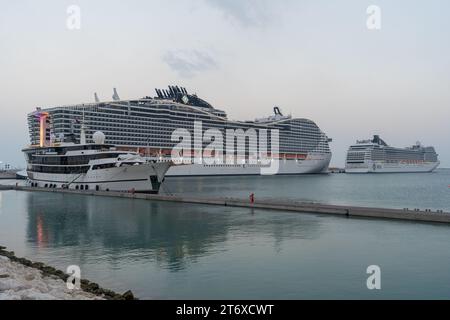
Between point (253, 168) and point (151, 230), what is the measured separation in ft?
279

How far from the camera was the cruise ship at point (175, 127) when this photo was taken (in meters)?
80.0

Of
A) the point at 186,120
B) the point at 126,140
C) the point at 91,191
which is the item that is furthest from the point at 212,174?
the point at 91,191

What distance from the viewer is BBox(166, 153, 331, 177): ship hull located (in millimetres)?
93750

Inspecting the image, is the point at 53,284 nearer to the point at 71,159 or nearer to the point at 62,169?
the point at 71,159

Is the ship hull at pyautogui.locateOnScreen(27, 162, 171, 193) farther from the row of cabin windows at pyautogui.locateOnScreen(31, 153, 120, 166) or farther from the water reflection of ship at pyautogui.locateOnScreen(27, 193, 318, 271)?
the water reflection of ship at pyautogui.locateOnScreen(27, 193, 318, 271)

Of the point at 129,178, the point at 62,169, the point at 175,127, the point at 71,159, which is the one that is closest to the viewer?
the point at 129,178

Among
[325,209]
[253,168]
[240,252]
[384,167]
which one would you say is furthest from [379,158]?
[240,252]

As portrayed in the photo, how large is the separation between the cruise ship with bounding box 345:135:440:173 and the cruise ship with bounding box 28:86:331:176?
17049 mm

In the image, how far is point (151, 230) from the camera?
79.3 ft

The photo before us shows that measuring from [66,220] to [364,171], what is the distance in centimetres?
12947

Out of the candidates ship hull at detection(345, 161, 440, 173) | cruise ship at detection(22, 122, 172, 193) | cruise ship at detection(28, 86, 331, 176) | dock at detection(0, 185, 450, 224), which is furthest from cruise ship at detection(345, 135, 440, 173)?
dock at detection(0, 185, 450, 224)

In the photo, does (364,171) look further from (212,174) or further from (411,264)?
(411,264)

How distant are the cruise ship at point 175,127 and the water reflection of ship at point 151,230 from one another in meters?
28.4

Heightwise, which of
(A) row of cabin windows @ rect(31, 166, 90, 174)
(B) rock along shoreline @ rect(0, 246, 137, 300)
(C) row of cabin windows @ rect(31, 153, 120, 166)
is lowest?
(B) rock along shoreline @ rect(0, 246, 137, 300)
